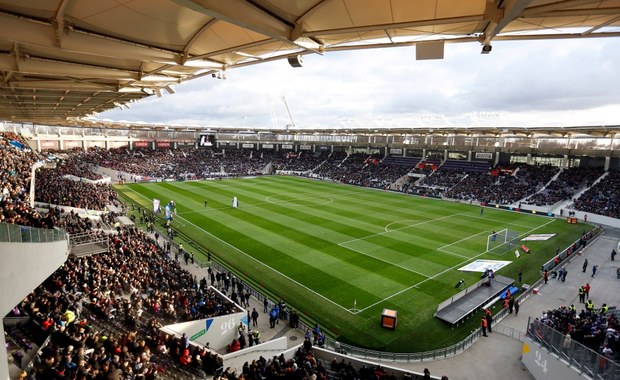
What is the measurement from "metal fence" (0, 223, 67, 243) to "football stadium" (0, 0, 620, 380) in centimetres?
8

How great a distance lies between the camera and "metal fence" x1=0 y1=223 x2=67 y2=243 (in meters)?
8.09

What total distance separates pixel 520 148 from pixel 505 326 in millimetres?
46927

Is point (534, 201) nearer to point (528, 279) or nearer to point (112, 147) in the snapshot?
point (528, 279)

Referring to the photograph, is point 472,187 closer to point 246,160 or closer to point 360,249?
point 360,249

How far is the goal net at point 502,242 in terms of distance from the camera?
92.1 feet

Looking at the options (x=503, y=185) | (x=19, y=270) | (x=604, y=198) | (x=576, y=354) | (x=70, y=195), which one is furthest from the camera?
(x=503, y=185)

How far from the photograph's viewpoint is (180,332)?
44.6ft

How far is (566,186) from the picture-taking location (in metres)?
46.7

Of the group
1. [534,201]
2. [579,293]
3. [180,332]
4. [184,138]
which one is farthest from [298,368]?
[184,138]

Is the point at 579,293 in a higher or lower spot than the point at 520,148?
lower

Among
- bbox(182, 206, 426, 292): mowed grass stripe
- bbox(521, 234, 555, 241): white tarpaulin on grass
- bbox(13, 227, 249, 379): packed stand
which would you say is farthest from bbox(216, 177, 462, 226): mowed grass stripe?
bbox(13, 227, 249, 379): packed stand

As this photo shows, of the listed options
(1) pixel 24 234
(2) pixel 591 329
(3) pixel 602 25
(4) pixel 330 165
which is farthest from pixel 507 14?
(4) pixel 330 165

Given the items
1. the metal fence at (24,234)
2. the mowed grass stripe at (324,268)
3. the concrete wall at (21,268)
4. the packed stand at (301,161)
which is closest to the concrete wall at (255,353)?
the mowed grass stripe at (324,268)

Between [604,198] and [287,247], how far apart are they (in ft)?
122
